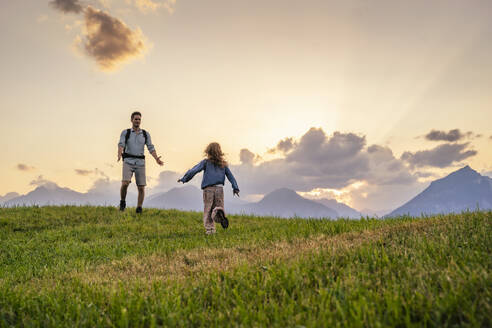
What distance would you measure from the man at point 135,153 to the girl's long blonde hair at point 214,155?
14.6ft

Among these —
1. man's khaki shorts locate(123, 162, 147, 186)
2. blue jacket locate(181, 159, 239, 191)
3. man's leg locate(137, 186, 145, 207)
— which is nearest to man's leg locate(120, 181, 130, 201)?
man's khaki shorts locate(123, 162, 147, 186)

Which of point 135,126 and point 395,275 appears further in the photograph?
point 135,126

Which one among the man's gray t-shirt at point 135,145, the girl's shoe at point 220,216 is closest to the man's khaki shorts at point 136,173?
the man's gray t-shirt at point 135,145

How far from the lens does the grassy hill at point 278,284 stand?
2.80 meters

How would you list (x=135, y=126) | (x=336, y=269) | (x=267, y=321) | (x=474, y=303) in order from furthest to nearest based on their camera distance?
1. (x=135, y=126)
2. (x=336, y=269)
3. (x=267, y=321)
4. (x=474, y=303)

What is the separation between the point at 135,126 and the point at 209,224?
20.9 feet

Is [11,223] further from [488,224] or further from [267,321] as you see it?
[488,224]

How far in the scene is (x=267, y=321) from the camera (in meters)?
2.86

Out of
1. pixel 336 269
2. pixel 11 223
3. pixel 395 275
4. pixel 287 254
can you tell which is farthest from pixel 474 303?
pixel 11 223

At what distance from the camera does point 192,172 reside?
9188mm

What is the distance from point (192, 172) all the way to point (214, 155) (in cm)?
82

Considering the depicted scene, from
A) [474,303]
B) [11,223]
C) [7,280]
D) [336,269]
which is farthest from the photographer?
[11,223]

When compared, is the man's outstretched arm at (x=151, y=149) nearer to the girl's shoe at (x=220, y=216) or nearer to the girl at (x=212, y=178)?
the girl at (x=212, y=178)

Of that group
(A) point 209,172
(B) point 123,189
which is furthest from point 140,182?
(A) point 209,172
